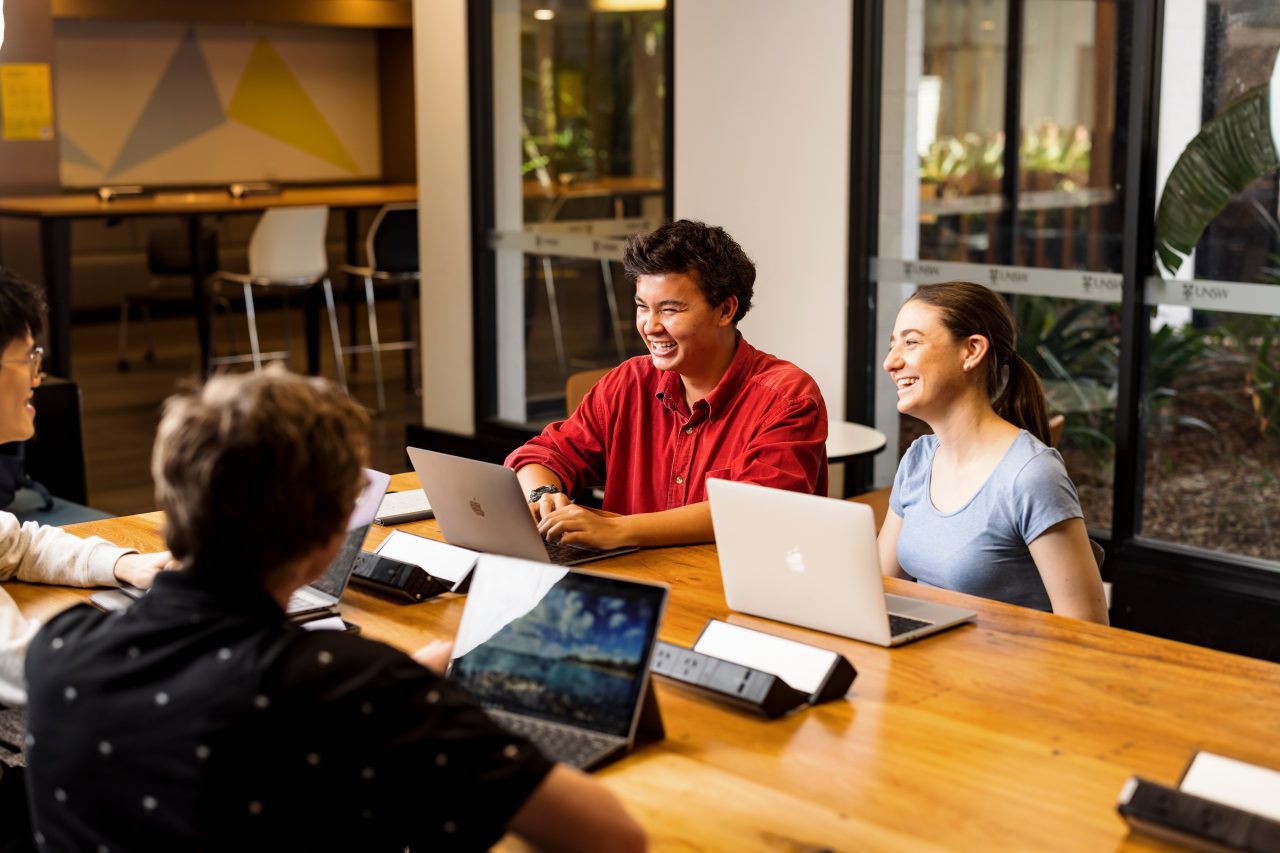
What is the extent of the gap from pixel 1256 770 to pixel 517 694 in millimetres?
796

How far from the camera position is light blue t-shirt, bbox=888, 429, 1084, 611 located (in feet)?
7.66

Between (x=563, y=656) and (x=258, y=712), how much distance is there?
530 mm

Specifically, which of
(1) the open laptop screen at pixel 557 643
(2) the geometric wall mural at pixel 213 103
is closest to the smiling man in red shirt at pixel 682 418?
(1) the open laptop screen at pixel 557 643

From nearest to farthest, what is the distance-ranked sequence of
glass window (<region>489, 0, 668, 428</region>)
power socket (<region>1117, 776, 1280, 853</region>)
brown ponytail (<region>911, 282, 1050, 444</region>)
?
power socket (<region>1117, 776, 1280, 853</region>), brown ponytail (<region>911, 282, 1050, 444</region>), glass window (<region>489, 0, 668, 428</region>)

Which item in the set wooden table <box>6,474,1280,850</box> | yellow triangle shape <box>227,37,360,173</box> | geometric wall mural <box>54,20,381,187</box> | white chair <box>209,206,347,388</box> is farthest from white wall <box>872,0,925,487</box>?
yellow triangle shape <box>227,37,360,173</box>

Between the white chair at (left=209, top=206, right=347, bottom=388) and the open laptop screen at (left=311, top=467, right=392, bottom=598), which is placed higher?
the white chair at (left=209, top=206, right=347, bottom=388)

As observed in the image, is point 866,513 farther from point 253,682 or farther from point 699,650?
point 253,682

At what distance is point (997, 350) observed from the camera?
2.51m

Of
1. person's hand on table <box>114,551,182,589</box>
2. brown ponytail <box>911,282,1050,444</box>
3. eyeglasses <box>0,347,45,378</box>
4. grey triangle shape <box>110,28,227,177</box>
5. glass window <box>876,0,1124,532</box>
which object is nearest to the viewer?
eyeglasses <box>0,347,45,378</box>

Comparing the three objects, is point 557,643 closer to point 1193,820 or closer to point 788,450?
point 1193,820

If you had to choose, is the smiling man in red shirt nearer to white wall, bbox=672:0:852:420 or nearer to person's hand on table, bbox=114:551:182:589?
person's hand on table, bbox=114:551:182:589

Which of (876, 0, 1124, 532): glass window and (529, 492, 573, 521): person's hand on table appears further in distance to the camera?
(876, 0, 1124, 532): glass window

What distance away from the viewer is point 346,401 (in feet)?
4.45

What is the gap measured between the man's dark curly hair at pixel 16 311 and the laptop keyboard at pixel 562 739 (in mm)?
978
